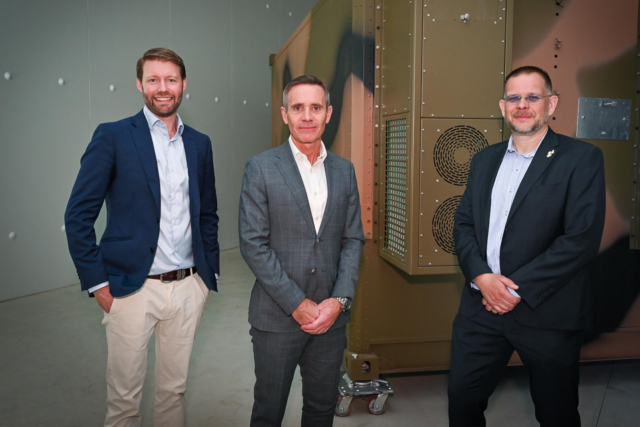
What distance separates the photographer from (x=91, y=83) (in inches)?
211

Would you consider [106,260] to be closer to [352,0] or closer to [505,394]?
[352,0]

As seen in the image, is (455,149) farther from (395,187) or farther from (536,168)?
(536,168)

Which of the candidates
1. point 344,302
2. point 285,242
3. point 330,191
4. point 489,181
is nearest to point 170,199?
point 285,242

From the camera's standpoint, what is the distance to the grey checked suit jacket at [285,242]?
1824 millimetres

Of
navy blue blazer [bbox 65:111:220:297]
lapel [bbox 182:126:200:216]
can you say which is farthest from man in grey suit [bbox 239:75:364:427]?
navy blue blazer [bbox 65:111:220:297]

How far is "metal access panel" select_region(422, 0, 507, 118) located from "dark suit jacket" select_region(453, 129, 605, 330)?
664 mm

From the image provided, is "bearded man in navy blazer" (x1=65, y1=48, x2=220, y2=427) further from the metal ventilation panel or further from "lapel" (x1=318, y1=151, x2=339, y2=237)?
the metal ventilation panel

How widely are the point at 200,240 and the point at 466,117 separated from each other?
1395mm

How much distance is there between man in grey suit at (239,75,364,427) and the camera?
184 centimetres

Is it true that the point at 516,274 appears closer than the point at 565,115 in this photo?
Yes

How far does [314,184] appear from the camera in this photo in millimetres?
1926

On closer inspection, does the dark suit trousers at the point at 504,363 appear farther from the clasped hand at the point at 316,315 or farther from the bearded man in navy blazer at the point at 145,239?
the bearded man in navy blazer at the point at 145,239

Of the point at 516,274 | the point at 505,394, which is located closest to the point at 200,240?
the point at 516,274

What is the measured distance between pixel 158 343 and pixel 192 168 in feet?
2.34
